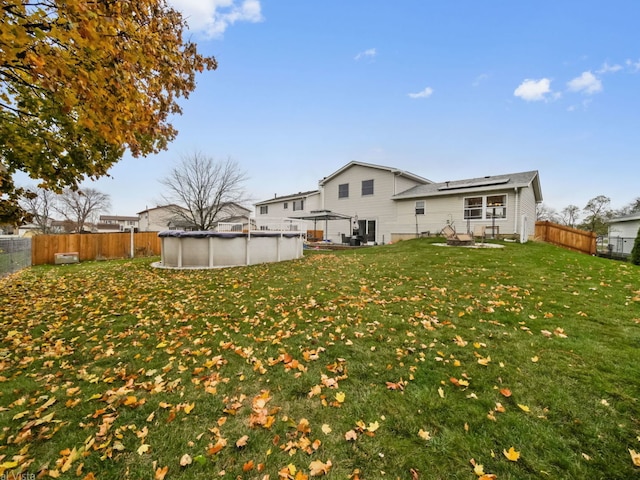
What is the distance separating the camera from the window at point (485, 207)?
1623 centimetres

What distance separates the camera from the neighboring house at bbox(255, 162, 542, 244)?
52.9 ft

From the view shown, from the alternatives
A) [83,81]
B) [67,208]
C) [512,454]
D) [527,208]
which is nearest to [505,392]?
[512,454]

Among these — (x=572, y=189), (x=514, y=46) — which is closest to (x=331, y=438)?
(x=514, y=46)

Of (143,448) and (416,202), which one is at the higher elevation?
(416,202)

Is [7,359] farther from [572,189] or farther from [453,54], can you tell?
[572,189]

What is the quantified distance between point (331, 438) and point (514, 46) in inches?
691

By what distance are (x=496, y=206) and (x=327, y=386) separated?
17.6m

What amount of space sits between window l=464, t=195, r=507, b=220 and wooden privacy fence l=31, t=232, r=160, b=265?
20.7 metres

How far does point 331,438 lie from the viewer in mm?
2172

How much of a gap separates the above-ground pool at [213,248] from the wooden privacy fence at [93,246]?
7.65 m

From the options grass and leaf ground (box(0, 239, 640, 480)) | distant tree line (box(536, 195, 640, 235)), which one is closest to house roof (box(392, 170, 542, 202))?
grass and leaf ground (box(0, 239, 640, 480))

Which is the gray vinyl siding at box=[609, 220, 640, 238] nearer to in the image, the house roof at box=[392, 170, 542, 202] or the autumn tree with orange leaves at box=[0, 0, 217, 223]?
the house roof at box=[392, 170, 542, 202]

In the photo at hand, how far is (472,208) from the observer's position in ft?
56.9

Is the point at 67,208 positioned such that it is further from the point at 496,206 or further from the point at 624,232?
the point at 624,232
